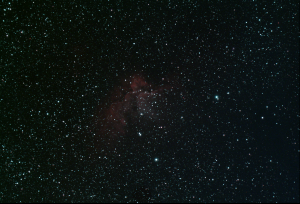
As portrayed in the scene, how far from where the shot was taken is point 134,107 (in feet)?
1.79

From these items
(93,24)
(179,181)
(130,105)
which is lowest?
(179,181)

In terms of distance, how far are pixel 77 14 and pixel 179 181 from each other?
27.2 inches

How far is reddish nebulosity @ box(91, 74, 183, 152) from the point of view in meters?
0.54

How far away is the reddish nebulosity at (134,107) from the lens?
0.54m

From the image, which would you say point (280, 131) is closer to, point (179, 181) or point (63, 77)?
point (179, 181)

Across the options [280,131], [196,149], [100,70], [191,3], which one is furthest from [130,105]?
[280,131]

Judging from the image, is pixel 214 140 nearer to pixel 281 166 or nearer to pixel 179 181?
pixel 179 181

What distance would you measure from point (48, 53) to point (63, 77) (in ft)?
0.31

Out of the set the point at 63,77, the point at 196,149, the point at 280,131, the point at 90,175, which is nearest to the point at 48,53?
the point at 63,77

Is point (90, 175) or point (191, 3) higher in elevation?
point (191, 3)

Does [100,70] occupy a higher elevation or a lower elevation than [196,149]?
higher

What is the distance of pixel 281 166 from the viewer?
60 centimetres

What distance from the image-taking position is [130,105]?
55 centimetres

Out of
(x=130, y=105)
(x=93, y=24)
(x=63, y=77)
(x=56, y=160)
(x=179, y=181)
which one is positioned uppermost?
(x=93, y=24)
